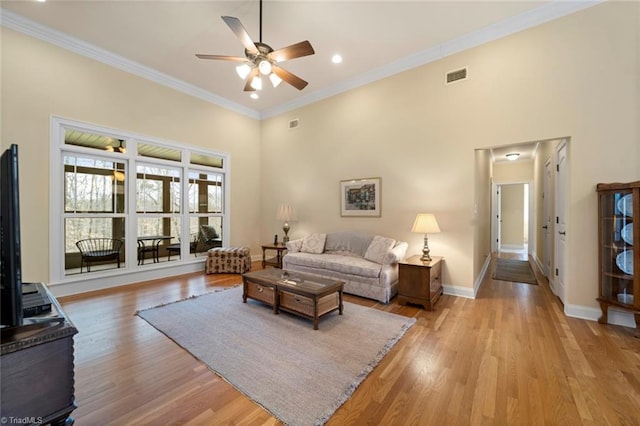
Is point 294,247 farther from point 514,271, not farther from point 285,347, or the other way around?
point 514,271

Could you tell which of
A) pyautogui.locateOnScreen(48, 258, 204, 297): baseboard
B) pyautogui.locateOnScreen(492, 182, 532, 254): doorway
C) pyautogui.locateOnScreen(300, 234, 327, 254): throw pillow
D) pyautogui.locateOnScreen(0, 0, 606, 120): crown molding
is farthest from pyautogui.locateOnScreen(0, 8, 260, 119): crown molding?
pyautogui.locateOnScreen(492, 182, 532, 254): doorway

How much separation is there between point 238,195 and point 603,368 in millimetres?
6235

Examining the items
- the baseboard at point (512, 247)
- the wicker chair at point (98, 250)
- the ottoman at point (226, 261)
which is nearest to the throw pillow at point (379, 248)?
the ottoman at point (226, 261)

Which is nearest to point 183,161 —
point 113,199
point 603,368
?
point 113,199

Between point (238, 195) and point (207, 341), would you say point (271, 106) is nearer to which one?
point (238, 195)

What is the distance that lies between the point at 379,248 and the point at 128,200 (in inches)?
174

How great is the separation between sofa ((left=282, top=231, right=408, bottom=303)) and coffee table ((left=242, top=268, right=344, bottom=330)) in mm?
726

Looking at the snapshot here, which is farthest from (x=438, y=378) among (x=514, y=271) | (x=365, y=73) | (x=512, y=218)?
(x=512, y=218)

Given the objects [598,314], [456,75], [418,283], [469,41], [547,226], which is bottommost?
[598,314]

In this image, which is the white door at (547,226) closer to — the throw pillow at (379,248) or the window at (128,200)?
the throw pillow at (379,248)

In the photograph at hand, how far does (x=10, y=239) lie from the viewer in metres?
1.14

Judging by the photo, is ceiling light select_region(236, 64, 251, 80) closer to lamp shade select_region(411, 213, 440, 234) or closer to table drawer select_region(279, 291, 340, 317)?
table drawer select_region(279, 291, 340, 317)

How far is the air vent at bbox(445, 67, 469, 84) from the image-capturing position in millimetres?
3834

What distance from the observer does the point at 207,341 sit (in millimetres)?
2576
